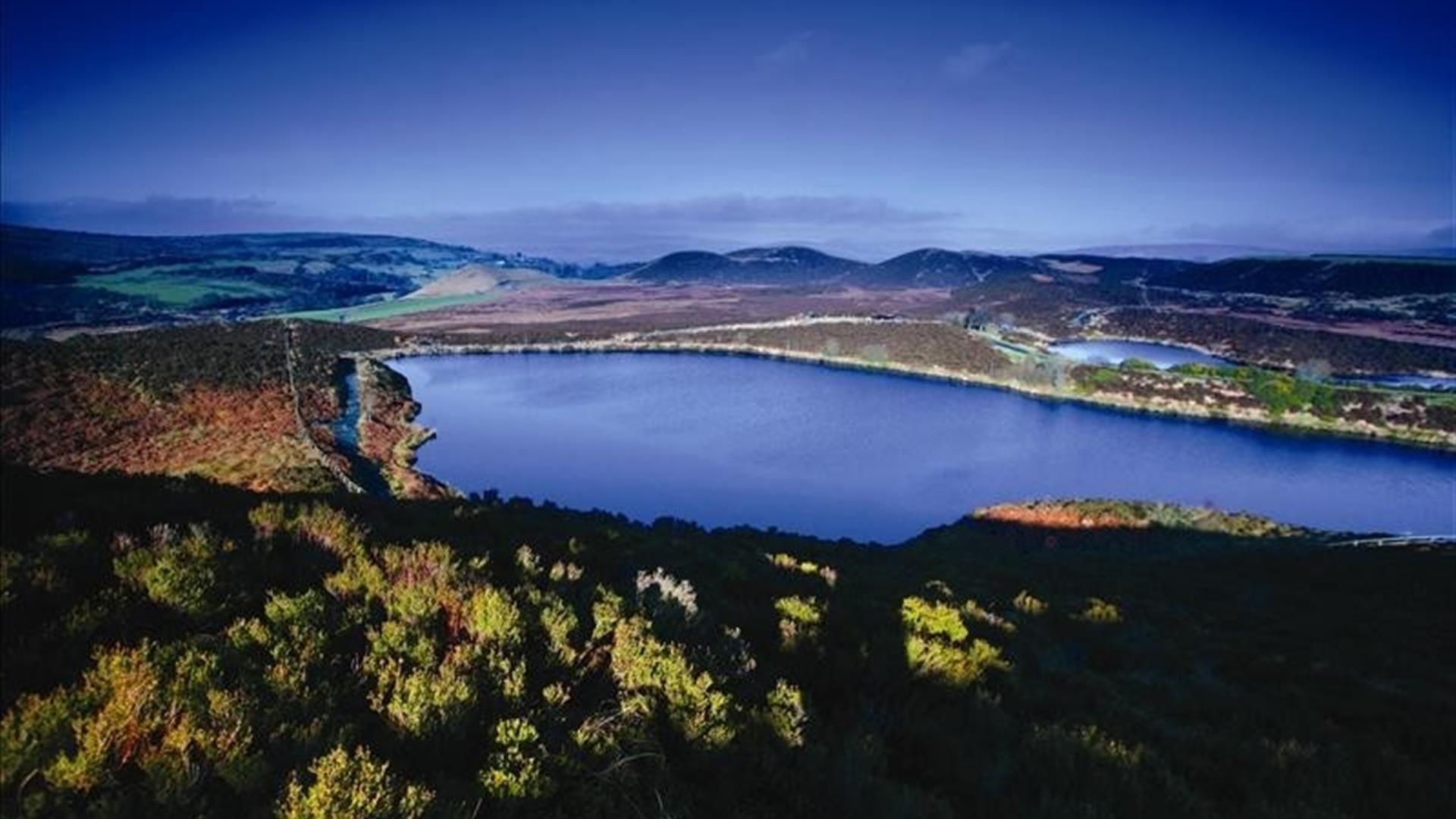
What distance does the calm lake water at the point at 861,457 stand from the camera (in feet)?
147

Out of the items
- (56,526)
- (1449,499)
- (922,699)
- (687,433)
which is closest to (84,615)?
(56,526)

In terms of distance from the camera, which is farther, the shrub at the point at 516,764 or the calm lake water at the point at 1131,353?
the calm lake water at the point at 1131,353

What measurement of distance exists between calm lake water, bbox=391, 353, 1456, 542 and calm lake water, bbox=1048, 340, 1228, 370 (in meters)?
25.4

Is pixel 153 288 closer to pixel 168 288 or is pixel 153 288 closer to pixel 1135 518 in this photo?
pixel 168 288

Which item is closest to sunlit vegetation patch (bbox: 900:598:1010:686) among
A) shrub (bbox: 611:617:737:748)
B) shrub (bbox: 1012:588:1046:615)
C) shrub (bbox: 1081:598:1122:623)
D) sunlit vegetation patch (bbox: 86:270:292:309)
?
shrub (bbox: 611:617:737:748)

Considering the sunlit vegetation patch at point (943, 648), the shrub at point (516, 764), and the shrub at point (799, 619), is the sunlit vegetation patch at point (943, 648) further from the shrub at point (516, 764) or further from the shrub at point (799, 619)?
the shrub at point (516, 764)

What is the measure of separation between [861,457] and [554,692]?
53.2 metres

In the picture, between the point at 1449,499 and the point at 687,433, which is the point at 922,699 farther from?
the point at 1449,499

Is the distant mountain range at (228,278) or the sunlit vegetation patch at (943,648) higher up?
the distant mountain range at (228,278)

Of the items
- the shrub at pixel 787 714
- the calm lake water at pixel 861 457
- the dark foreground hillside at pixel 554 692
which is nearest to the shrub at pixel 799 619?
the dark foreground hillside at pixel 554 692

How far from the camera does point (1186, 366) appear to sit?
3509 inches

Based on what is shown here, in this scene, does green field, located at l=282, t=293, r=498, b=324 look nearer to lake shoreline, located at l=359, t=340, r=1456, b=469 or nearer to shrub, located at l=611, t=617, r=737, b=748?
lake shoreline, located at l=359, t=340, r=1456, b=469

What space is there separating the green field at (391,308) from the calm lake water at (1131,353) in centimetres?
11068

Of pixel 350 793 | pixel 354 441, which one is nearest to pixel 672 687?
pixel 350 793
